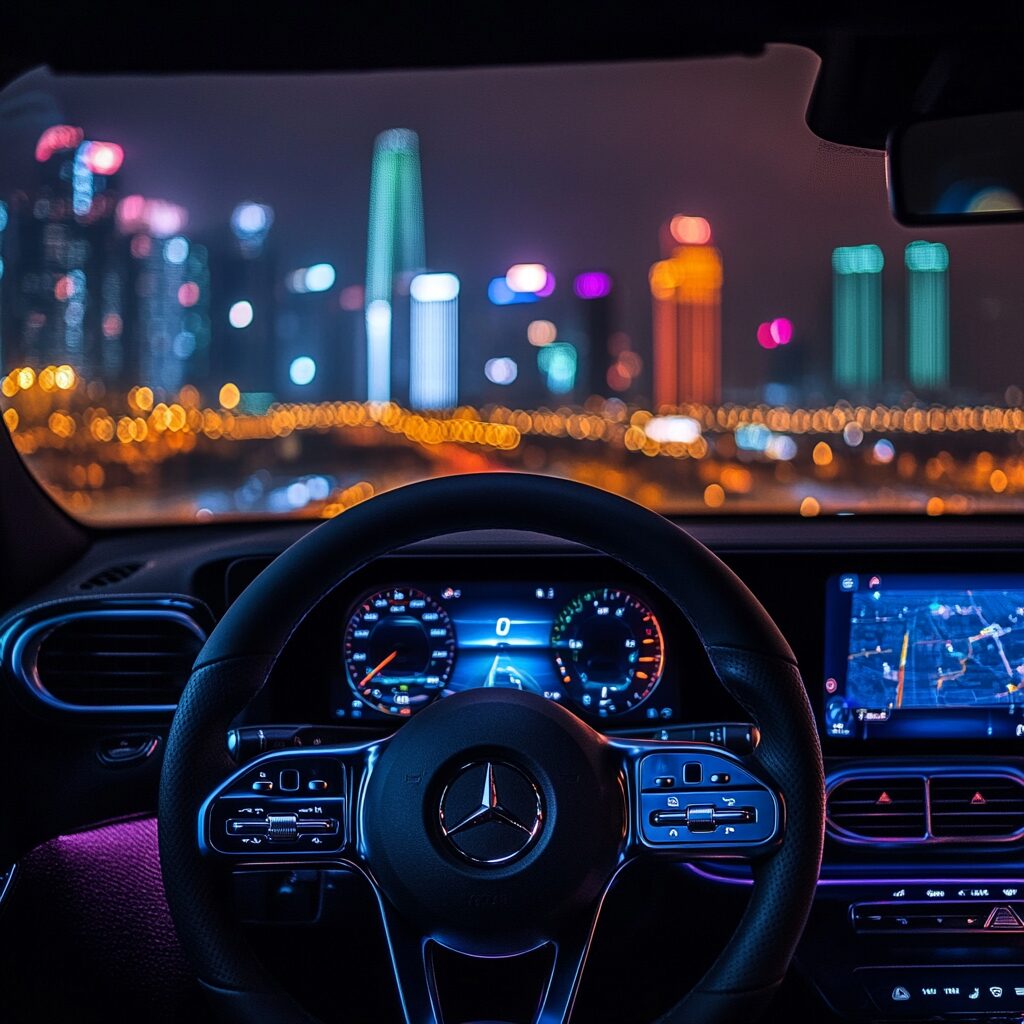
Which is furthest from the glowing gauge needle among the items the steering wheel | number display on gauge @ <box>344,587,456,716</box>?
the steering wheel

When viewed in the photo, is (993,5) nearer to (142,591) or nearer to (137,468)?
(142,591)

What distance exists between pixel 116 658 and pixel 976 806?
2.13m

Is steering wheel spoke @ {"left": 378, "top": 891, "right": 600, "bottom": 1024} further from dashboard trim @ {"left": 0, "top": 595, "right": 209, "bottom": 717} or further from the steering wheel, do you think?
dashboard trim @ {"left": 0, "top": 595, "right": 209, "bottom": 717}

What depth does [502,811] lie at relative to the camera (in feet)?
6.61

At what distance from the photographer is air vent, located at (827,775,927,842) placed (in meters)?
3.06

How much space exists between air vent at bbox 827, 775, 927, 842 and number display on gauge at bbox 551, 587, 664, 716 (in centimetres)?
53

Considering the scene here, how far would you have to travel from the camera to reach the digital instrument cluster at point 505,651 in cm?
304

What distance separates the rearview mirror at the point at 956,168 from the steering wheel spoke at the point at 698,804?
164 cm

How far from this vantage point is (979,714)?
318 cm

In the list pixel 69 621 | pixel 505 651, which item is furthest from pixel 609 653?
pixel 69 621

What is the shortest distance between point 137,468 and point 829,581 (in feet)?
9.80

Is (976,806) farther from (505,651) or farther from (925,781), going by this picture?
(505,651)

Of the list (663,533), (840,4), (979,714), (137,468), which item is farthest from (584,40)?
(137,468)

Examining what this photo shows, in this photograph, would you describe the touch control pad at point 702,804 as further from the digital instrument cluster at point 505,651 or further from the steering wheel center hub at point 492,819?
the digital instrument cluster at point 505,651
